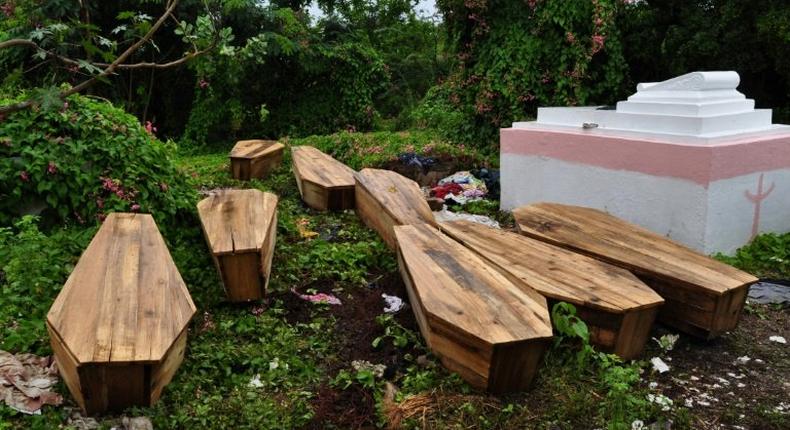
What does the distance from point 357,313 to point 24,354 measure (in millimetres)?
1754

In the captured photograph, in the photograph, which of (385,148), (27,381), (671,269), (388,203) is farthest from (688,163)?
(385,148)

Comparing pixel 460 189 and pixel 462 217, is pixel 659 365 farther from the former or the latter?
pixel 460 189

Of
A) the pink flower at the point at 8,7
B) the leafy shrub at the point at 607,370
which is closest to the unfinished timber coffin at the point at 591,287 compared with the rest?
the leafy shrub at the point at 607,370

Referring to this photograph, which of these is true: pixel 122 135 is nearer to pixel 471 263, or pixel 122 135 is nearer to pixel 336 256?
pixel 336 256

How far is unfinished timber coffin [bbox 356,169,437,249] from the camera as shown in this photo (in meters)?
4.80

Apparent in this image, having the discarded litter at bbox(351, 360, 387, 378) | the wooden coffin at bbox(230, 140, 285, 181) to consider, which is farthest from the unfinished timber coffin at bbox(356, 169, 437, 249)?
the wooden coffin at bbox(230, 140, 285, 181)

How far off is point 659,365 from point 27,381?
303cm

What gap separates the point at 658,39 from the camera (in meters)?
8.83

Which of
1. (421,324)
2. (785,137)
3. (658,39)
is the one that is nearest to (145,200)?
(421,324)

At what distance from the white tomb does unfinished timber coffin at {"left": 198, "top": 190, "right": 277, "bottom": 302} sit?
278 centimetres

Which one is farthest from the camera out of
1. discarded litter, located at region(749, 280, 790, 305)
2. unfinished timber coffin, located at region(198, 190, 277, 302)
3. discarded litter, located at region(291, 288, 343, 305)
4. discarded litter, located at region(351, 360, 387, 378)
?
discarded litter, located at region(749, 280, 790, 305)

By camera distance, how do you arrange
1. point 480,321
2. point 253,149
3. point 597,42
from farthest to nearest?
point 253,149 → point 597,42 → point 480,321

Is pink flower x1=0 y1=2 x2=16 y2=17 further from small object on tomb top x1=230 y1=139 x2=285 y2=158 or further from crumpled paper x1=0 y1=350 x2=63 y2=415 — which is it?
crumpled paper x1=0 y1=350 x2=63 y2=415

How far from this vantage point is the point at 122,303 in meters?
2.85
